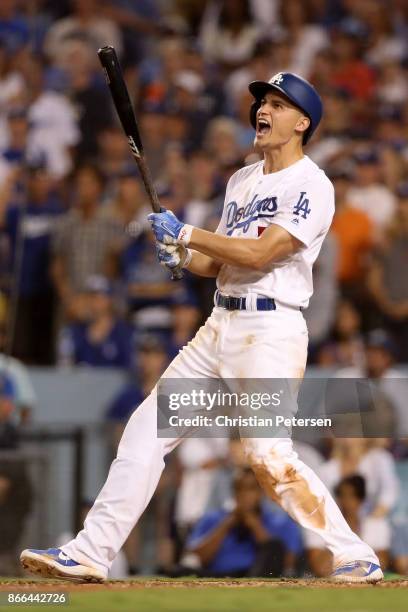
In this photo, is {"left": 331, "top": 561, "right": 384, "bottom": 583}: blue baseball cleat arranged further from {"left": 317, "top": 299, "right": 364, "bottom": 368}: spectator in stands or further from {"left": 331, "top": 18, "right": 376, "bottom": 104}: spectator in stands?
{"left": 331, "top": 18, "right": 376, "bottom": 104}: spectator in stands

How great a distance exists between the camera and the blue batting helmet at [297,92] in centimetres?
491

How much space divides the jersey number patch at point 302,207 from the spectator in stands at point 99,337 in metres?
3.94

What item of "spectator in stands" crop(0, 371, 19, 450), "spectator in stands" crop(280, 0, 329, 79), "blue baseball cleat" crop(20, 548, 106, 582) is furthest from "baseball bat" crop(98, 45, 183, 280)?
"spectator in stands" crop(280, 0, 329, 79)

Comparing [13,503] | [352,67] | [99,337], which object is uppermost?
[352,67]

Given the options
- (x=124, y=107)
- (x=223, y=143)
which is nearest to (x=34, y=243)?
(x=223, y=143)

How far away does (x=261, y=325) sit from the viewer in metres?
4.84

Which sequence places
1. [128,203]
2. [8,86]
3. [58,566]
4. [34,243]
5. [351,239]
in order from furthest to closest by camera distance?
1. [8,86]
2. [128,203]
3. [34,243]
4. [351,239]
5. [58,566]

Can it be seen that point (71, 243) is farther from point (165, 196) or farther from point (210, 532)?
point (210, 532)

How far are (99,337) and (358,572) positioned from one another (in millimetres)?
4254

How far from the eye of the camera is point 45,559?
4652 millimetres

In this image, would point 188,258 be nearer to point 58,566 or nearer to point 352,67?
point 58,566

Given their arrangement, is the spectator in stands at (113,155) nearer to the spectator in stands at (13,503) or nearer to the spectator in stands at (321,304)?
the spectator in stands at (321,304)

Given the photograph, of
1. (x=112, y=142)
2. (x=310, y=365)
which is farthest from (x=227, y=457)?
(x=112, y=142)

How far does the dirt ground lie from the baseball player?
0.10 metres
